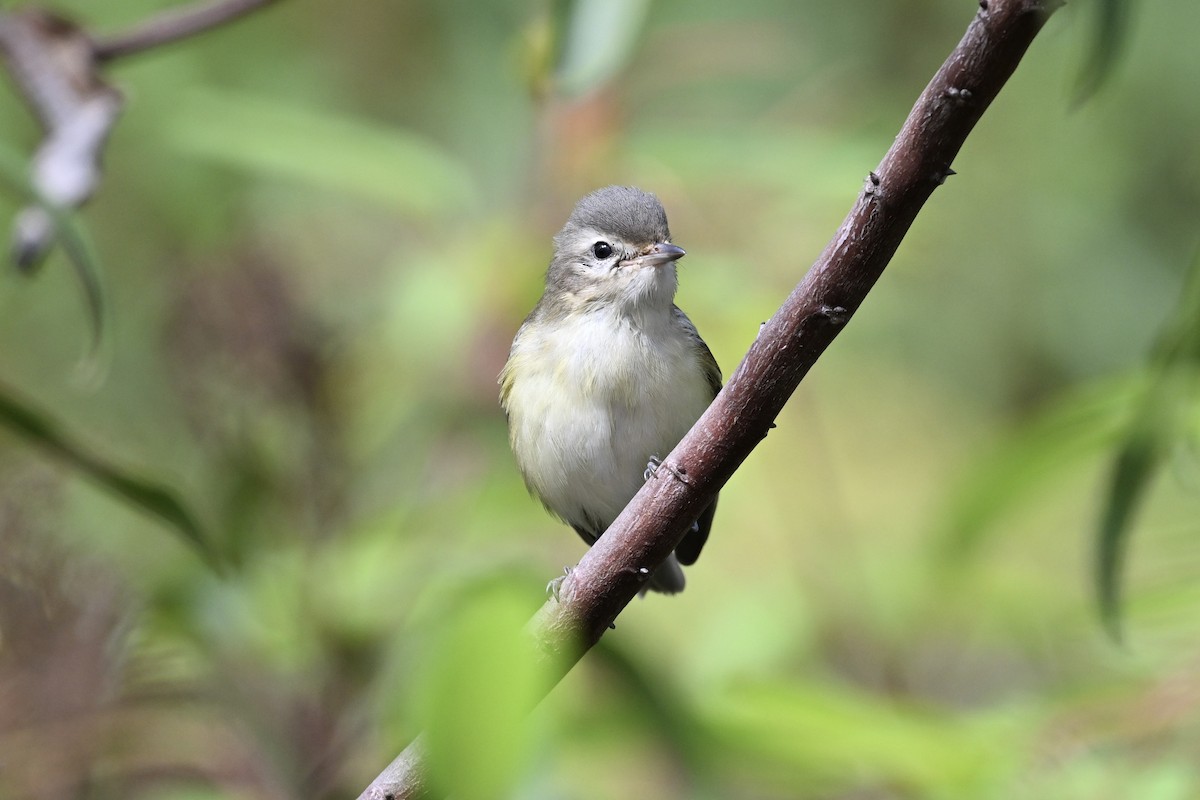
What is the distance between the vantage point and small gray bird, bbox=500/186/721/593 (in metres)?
3.29

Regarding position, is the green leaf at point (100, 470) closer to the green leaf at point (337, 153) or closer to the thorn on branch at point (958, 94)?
the thorn on branch at point (958, 94)

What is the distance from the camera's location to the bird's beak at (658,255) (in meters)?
3.38

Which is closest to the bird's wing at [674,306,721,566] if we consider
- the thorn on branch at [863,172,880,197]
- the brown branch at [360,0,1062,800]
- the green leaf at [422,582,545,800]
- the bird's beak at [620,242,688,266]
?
the bird's beak at [620,242,688,266]

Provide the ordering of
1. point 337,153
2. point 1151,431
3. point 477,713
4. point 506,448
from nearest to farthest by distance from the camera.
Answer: point 477,713 → point 1151,431 → point 506,448 → point 337,153

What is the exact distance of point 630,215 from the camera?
358 centimetres

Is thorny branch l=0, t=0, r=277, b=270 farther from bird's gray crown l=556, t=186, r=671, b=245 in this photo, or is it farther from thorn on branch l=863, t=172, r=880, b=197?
thorn on branch l=863, t=172, r=880, b=197

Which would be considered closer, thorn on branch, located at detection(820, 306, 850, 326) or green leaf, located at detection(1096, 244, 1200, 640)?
thorn on branch, located at detection(820, 306, 850, 326)

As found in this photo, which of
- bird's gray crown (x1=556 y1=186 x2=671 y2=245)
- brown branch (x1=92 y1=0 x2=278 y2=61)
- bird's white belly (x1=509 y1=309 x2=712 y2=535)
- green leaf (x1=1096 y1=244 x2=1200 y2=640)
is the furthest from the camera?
bird's gray crown (x1=556 y1=186 x2=671 y2=245)

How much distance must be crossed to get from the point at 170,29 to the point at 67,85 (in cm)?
26

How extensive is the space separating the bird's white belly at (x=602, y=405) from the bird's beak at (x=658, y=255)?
0.18 m

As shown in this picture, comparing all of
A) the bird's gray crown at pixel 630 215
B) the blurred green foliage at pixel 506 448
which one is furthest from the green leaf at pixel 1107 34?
the bird's gray crown at pixel 630 215

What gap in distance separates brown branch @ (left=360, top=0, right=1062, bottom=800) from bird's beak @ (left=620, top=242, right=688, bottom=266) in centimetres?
176

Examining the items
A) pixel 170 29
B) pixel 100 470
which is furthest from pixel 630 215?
pixel 100 470

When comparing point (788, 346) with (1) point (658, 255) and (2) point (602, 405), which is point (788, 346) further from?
(1) point (658, 255)
